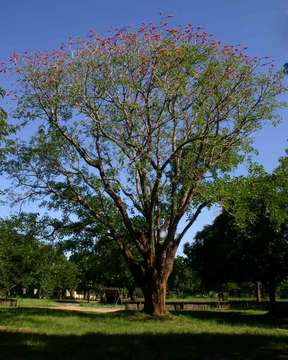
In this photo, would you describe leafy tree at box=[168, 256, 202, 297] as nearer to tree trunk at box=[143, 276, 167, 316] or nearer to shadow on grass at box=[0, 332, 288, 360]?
tree trunk at box=[143, 276, 167, 316]

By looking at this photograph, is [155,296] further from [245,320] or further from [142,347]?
[142,347]

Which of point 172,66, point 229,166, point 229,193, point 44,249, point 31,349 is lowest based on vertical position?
point 31,349

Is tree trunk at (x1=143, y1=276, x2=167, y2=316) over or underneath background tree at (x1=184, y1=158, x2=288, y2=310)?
underneath

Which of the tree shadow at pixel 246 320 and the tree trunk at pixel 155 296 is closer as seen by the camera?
the tree trunk at pixel 155 296

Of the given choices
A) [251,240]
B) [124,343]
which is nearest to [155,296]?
[124,343]

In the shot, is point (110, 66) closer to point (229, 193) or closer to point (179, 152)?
point (179, 152)

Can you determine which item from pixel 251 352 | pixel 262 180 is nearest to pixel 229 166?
pixel 262 180

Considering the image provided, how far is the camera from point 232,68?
2517 centimetres

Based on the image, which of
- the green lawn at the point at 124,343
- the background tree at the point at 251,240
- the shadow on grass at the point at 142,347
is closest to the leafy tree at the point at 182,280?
the background tree at the point at 251,240

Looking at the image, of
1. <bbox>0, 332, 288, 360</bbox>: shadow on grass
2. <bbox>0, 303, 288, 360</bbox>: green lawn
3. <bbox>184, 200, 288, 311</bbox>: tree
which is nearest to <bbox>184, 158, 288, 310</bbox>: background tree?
<bbox>184, 200, 288, 311</bbox>: tree

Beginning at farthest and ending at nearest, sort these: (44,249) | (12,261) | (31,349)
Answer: (12,261), (44,249), (31,349)

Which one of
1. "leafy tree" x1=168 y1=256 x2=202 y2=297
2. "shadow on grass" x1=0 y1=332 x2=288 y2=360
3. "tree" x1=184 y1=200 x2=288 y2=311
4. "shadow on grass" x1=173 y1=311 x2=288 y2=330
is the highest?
"leafy tree" x1=168 y1=256 x2=202 y2=297

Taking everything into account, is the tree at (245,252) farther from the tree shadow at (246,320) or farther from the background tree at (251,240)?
the tree shadow at (246,320)

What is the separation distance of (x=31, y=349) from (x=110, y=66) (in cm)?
1540
